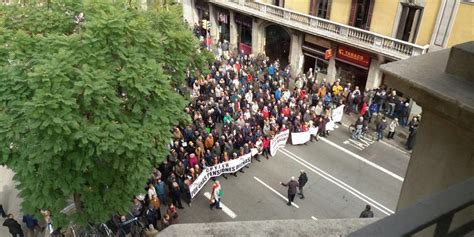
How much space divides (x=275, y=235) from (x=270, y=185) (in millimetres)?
12287

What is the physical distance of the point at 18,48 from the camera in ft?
35.5

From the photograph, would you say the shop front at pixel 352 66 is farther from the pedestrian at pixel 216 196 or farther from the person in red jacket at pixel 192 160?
the pedestrian at pixel 216 196

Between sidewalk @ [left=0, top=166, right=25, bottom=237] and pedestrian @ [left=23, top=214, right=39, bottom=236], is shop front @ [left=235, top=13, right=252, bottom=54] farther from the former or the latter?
pedestrian @ [left=23, top=214, right=39, bottom=236]

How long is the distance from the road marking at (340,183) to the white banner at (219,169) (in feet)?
6.91

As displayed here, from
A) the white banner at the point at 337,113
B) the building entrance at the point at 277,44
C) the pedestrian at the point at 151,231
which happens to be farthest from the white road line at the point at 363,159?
the building entrance at the point at 277,44

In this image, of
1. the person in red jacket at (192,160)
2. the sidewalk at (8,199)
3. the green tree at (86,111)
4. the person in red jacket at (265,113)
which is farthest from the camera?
the person in red jacket at (265,113)

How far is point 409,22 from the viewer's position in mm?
21141

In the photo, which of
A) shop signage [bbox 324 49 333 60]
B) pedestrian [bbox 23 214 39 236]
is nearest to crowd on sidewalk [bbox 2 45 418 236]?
shop signage [bbox 324 49 333 60]

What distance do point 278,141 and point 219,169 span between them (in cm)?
373

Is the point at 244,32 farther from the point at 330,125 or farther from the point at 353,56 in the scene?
the point at 330,125

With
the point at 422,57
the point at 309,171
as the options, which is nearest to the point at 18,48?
the point at 422,57

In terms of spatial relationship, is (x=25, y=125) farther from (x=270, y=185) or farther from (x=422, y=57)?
(x=270, y=185)

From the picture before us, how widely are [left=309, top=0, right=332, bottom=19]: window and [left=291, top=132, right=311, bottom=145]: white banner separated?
30.1 feet

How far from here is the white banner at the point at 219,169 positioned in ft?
52.3
